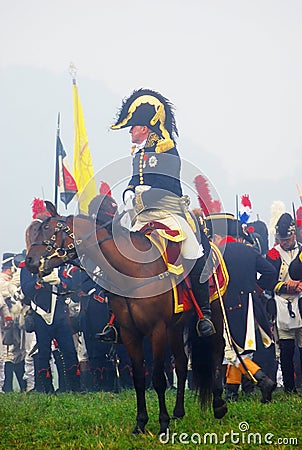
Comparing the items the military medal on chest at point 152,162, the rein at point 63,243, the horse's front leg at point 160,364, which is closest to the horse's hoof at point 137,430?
the horse's front leg at point 160,364

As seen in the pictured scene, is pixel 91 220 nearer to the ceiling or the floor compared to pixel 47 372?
nearer to the ceiling

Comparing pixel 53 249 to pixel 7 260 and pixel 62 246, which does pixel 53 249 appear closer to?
pixel 62 246

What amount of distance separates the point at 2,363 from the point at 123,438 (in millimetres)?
8237

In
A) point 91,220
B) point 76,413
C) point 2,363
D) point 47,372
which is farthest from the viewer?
point 2,363

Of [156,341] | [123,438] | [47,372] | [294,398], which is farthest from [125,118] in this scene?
[47,372]

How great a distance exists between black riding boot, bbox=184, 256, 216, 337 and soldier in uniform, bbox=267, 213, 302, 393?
212 cm

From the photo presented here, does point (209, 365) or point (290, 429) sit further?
point (209, 365)

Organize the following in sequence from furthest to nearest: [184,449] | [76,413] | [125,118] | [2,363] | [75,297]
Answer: [2,363] < [75,297] < [76,413] < [125,118] < [184,449]

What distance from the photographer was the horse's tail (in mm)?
8836

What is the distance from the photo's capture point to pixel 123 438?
295 inches

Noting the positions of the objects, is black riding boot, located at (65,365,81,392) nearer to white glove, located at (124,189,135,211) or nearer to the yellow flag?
the yellow flag

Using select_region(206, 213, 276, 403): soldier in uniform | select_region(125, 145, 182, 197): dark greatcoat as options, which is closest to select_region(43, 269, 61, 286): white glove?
select_region(206, 213, 276, 403): soldier in uniform

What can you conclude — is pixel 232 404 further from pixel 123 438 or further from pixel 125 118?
pixel 125 118

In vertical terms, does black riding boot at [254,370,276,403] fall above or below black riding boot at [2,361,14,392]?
above
